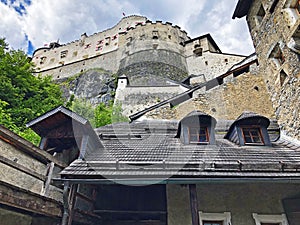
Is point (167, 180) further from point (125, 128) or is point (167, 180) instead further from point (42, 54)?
point (42, 54)

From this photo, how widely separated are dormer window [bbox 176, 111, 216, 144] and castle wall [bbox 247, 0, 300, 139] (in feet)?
9.36

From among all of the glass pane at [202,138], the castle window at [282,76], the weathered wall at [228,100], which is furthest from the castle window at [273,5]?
the glass pane at [202,138]

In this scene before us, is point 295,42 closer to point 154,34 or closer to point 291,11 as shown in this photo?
point 291,11

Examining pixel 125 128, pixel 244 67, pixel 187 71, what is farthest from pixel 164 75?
pixel 125 128

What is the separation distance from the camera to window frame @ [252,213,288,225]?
214 inches

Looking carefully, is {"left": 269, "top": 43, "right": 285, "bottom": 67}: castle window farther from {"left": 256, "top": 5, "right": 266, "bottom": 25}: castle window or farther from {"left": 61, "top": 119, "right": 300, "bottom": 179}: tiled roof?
{"left": 61, "top": 119, "right": 300, "bottom": 179}: tiled roof

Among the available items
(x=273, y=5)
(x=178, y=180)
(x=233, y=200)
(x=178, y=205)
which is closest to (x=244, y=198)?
(x=233, y=200)

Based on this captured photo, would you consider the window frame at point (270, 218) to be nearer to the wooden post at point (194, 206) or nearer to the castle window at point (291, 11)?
the wooden post at point (194, 206)

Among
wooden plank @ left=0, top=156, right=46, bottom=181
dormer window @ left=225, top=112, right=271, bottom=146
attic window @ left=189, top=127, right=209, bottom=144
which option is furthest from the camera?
attic window @ left=189, top=127, right=209, bottom=144

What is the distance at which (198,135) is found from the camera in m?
7.13

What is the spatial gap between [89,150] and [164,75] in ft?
73.6

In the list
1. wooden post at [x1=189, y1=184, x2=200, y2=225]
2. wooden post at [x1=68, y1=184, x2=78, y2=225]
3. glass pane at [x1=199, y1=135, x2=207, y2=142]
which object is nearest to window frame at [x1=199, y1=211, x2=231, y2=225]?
wooden post at [x1=189, y1=184, x2=200, y2=225]

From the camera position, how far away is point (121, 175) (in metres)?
4.83

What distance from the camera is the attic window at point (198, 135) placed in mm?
6964
